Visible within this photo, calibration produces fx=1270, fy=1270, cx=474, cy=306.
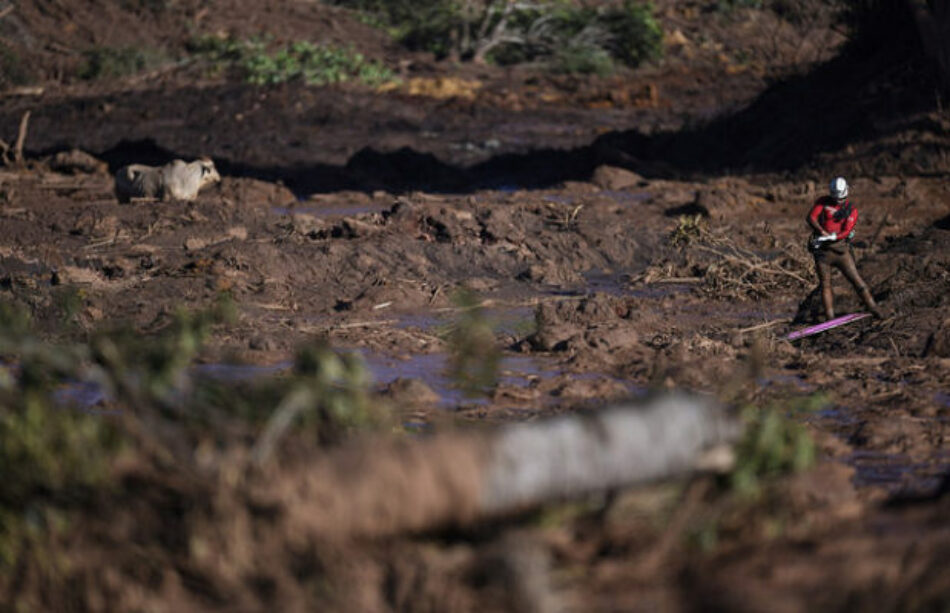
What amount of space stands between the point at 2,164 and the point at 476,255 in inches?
346

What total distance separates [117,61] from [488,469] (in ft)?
81.0

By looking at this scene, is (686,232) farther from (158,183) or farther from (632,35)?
(632,35)

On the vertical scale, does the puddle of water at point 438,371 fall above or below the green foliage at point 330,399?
below

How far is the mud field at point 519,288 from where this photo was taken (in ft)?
11.3

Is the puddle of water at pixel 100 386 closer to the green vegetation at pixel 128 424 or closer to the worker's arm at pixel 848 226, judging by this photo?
the green vegetation at pixel 128 424

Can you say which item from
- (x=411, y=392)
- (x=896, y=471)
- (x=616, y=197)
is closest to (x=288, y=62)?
(x=616, y=197)

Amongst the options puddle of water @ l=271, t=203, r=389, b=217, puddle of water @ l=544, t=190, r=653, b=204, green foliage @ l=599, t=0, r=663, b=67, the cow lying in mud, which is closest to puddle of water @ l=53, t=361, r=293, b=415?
the cow lying in mud

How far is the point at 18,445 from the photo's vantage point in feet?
12.1

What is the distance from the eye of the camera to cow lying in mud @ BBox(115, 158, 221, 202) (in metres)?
15.1

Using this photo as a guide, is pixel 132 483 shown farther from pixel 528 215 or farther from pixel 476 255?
pixel 528 215

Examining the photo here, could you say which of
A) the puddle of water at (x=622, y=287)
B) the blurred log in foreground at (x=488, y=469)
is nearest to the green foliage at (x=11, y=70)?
Answer: the puddle of water at (x=622, y=287)

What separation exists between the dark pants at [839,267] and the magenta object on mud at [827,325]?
0.08 meters

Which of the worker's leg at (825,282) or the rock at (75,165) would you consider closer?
the worker's leg at (825,282)

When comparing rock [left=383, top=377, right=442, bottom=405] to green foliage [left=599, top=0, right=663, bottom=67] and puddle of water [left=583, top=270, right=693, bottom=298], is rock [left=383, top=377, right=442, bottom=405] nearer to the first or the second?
puddle of water [left=583, top=270, right=693, bottom=298]
